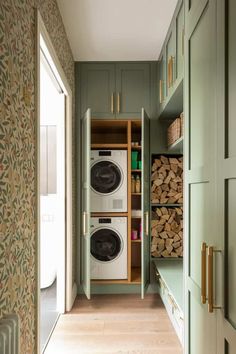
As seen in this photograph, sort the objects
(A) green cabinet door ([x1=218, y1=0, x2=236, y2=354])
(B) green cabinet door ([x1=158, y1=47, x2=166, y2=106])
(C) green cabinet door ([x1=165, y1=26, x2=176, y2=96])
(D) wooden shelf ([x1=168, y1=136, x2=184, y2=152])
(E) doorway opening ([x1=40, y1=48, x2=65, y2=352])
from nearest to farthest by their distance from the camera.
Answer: (A) green cabinet door ([x1=218, y1=0, x2=236, y2=354]), (C) green cabinet door ([x1=165, y1=26, x2=176, y2=96]), (D) wooden shelf ([x1=168, y1=136, x2=184, y2=152]), (E) doorway opening ([x1=40, y1=48, x2=65, y2=352]), (B) green cabinet door ([x1=158, y1=47, x2=166, y2=106])

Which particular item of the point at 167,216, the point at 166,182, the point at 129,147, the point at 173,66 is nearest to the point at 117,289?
the point at 167,216

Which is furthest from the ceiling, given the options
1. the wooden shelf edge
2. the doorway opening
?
the wooden shelf edge

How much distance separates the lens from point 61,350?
2.48 meters

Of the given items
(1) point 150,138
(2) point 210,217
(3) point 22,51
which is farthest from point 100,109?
(2) point 210,217

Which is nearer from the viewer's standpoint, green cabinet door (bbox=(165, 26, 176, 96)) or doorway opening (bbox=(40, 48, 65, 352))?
green cabinet door (bbox=(165, 26, 176, 96))

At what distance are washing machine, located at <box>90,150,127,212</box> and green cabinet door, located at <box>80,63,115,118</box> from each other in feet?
1.62

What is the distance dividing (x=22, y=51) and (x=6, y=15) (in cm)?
24

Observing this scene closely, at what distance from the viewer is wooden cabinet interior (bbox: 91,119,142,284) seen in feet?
12.2

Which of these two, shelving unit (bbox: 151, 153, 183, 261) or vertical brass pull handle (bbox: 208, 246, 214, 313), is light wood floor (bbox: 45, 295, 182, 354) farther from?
vertical brass pull handle (bbox: 208, 246, 214, 313)

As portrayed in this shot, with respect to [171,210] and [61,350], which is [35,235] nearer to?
[61,350]

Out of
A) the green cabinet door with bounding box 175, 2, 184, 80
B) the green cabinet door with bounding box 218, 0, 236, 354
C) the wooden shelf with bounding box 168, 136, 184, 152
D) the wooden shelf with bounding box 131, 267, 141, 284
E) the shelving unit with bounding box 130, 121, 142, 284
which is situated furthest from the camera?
the shelving unit with bounding box 130, 121, 142, 284

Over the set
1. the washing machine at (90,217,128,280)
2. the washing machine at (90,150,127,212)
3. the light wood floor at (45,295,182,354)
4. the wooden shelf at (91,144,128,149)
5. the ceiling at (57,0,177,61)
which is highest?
the ceiling at (57,0,177,61)

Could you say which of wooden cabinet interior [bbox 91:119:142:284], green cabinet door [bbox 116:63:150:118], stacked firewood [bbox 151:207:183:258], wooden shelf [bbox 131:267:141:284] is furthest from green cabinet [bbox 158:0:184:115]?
wooden shelf [bbox 131:267:141:284]

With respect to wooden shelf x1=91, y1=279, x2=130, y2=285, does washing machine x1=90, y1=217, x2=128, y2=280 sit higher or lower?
higher
